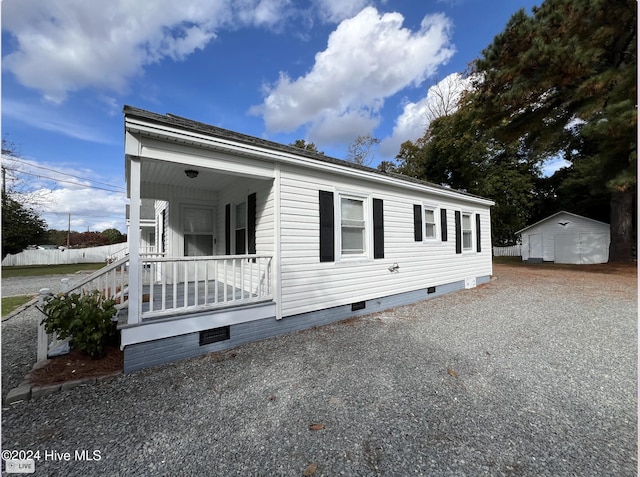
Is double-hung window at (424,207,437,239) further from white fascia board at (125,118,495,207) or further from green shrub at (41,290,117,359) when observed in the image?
green shrub at (41,290,117,359)

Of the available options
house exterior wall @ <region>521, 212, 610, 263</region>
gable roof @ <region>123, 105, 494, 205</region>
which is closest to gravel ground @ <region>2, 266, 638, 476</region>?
gable roof @ <region>123, 105, 494, 205</region>

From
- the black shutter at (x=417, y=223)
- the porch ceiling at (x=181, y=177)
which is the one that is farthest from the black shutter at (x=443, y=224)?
the porch ceiling at (x=181, y=177)

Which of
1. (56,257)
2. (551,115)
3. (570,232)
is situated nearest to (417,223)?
(551,115)

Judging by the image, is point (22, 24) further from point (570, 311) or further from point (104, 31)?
point (570, 311)

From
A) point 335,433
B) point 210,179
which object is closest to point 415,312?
point 335,433

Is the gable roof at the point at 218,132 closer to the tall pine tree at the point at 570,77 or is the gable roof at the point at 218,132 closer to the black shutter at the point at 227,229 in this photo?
the black shutter at the point at 227,229

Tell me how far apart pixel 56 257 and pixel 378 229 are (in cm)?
2804

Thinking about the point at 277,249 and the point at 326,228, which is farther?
the point at 326,228

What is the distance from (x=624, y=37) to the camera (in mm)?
10570

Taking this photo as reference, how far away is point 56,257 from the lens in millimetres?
22344

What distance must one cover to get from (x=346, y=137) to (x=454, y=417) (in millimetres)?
24769

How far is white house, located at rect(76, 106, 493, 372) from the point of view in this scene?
3.85 metres

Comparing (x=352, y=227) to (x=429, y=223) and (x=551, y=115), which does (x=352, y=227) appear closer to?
(x=429, y=223)

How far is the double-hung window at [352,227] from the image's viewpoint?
5.98 metres
